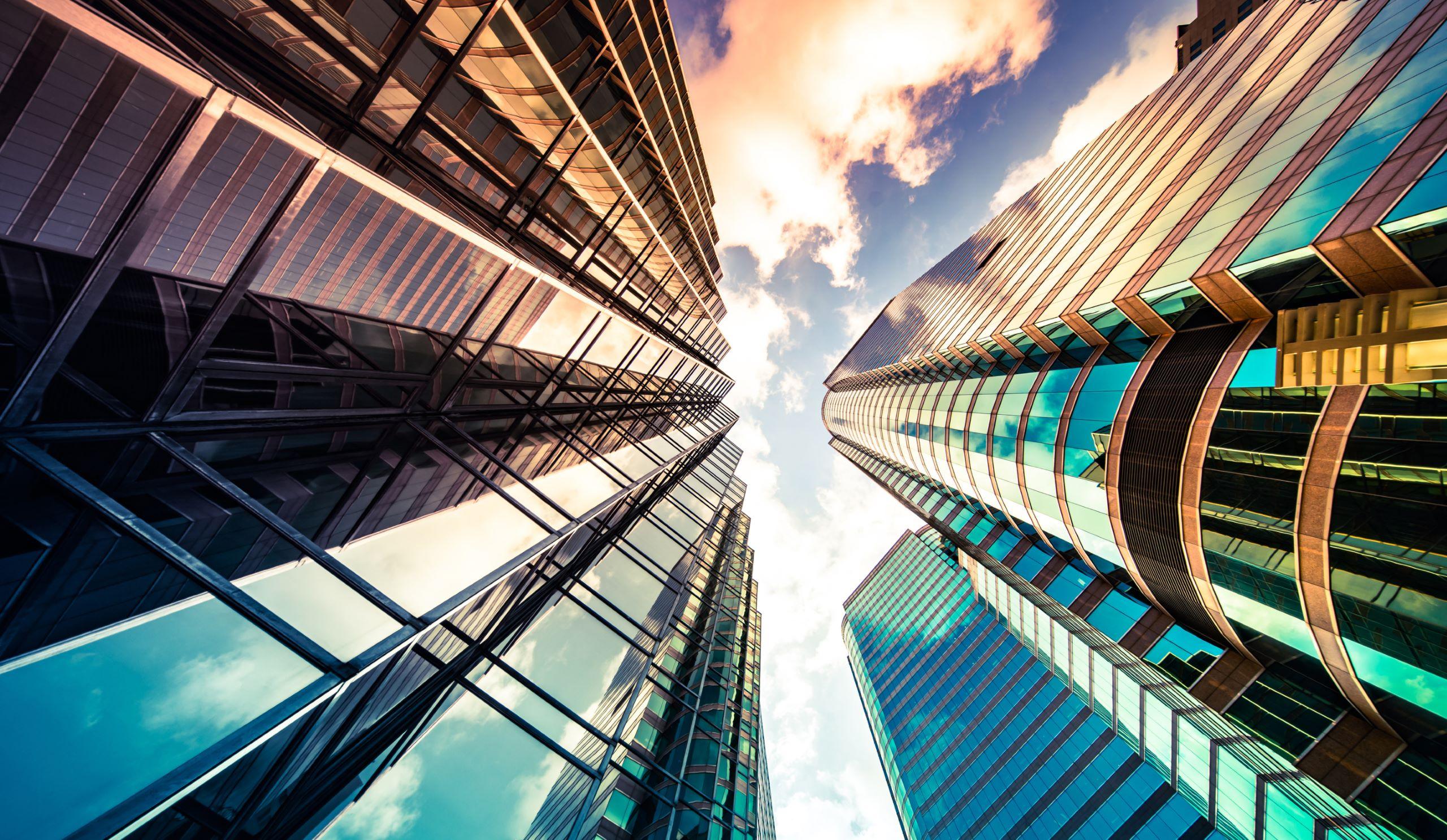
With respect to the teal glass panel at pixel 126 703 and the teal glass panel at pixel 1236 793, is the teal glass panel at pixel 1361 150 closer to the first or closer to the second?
the teal glass panel at pixel 1236 793

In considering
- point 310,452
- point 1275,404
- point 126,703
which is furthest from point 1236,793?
point 310,452

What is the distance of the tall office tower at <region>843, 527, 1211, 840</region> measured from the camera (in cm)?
3912

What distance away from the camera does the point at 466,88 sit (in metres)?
8.22

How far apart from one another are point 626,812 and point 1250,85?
30354 millimetres

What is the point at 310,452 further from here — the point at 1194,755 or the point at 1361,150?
the point at 1194,755

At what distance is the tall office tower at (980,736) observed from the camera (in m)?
39.1

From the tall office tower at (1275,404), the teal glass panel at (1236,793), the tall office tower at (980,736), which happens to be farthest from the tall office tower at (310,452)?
the tall office tower at (980,736)

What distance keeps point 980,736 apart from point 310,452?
226ft

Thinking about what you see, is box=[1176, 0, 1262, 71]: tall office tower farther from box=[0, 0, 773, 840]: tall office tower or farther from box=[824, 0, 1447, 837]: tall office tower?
box=[0, 0, 773, 840]: tall office tower

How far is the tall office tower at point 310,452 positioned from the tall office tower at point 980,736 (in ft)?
148

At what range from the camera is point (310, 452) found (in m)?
6.55

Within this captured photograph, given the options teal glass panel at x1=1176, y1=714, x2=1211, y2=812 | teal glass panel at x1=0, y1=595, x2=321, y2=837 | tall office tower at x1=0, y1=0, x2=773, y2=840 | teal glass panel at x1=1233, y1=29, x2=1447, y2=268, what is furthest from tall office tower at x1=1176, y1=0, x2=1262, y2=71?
teal glass panel at x1=0, y1=595, x2=321, y2=837

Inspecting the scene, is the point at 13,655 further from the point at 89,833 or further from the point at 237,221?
the point at 237,221

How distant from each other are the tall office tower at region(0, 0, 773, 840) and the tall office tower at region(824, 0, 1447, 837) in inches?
633
